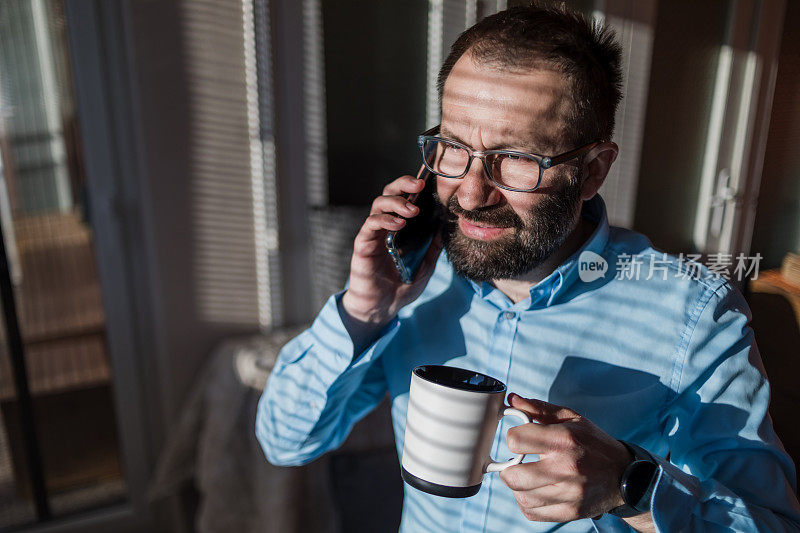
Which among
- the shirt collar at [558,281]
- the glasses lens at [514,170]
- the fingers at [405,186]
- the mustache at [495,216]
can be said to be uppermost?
the glasses lens at [514,170]

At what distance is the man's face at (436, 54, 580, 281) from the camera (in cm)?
72

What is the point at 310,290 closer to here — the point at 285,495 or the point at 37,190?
the point at 285,495

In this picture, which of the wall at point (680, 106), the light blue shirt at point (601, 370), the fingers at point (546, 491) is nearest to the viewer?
the fingers at point (546, 491)

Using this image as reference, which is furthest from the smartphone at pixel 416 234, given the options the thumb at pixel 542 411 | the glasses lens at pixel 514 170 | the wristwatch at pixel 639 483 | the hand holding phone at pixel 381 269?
the wristwatch at pixel 639 483

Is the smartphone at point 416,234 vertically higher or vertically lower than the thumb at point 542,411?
higher

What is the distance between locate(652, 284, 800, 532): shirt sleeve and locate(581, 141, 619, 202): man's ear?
0.19 m

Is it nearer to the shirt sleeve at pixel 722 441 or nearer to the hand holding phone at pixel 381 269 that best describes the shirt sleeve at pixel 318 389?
the hand holding phone at pixel 381 269

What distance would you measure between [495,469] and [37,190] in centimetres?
177

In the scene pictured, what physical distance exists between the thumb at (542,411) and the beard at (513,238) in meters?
0.19

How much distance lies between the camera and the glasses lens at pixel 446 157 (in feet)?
2.50

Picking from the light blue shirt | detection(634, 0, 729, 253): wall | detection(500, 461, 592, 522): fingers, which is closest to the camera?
detection(500, 461, 592, 522): fingers

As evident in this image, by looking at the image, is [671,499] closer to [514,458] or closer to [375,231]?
[514,458]

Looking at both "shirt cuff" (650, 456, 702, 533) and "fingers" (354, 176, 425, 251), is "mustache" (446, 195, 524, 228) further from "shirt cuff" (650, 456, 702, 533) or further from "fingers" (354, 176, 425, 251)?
"shirt cuff" (650, 456, 702, 533)

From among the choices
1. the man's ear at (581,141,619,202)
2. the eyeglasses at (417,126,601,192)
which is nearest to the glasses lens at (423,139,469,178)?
the eyeglasses at (417,126,601,192)
